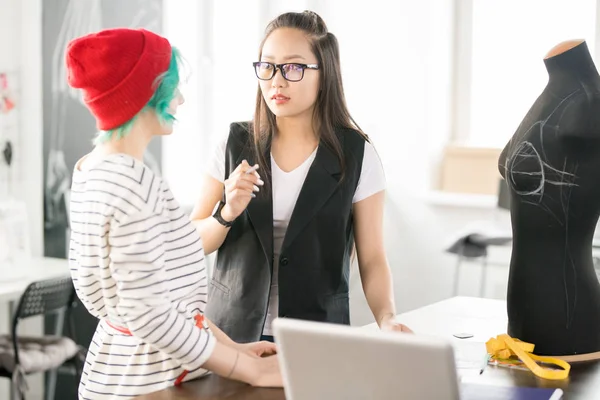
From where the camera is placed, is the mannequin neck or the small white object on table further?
the small white object on table

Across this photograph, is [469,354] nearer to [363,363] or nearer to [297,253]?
[297,253]

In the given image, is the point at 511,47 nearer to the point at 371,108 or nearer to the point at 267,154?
the point at 371,108

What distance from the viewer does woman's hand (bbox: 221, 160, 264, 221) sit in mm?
2039

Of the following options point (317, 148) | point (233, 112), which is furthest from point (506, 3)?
point (317, 148)

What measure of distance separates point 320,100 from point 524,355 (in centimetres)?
86

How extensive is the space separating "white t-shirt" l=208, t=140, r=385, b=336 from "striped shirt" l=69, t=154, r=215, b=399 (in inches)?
22.4

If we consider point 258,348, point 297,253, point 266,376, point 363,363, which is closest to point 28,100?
point 297,253

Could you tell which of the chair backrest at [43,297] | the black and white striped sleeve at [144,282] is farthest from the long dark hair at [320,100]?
the chair backrest at [43,297]

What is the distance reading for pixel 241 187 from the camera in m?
2.05

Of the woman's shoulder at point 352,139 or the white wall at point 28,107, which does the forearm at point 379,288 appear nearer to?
the woman's shoulder at point 352,139

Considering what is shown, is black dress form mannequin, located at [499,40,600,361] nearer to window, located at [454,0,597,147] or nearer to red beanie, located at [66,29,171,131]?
red beanie, located at [66,29,171,131]

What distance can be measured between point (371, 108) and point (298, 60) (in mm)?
2582

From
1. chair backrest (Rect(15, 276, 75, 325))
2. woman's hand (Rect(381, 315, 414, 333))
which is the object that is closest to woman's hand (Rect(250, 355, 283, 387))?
woman's hand (Rect(381, 315, 414, 333))

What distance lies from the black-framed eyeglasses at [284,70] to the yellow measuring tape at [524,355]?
787mm
